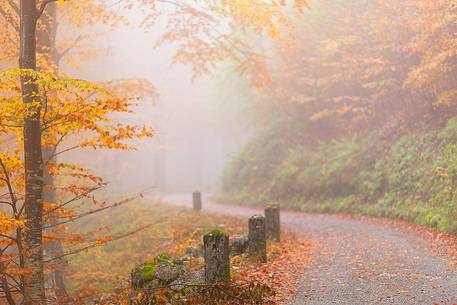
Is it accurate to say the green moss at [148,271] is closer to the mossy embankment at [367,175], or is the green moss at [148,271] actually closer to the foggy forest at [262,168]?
the foggy forest at [262,168]

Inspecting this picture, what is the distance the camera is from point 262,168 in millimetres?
25328

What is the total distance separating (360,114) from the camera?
20.7 metres

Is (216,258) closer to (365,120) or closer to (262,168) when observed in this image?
(365,120)

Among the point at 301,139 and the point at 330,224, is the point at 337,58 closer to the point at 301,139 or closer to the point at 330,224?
the point at 301,139

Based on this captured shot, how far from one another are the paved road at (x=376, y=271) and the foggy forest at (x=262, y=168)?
0.05 metres

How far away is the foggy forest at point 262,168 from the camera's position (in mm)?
7145

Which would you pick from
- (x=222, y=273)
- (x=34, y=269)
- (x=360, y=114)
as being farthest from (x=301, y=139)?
(x=34, y=269)

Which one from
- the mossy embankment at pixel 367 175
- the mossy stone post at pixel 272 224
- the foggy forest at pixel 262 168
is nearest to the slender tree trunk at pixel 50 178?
the foggy forest at pixel 262 168

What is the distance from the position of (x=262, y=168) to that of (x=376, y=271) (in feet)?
55.3

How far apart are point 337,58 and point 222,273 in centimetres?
1684

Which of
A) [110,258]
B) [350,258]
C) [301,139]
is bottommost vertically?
[110,258]

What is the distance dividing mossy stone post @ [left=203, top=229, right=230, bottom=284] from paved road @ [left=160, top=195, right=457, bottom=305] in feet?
4.52

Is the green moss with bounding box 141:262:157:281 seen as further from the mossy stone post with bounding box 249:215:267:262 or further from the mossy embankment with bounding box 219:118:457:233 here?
the mossy embankment with bounding box 219:118:457:233

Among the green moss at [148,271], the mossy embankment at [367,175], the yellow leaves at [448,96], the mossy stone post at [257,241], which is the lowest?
the green moss at [148,271]
